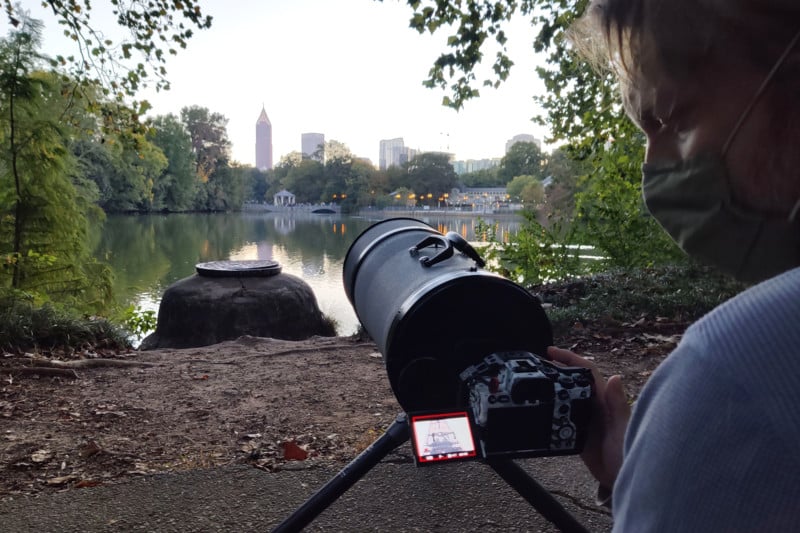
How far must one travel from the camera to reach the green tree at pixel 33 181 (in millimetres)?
7109

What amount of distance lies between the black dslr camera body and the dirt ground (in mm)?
1838

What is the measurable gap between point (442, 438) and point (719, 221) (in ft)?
2.93

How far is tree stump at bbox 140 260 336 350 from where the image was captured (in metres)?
7.86

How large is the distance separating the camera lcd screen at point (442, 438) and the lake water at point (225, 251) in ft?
29.2

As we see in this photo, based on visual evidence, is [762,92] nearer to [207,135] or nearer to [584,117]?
[584,117]

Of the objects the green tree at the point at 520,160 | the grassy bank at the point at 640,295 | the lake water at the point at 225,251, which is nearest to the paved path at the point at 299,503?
the grassy bank at the point at 640,295

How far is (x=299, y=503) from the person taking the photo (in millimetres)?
2580

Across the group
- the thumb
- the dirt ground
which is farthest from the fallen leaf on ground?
the thumb

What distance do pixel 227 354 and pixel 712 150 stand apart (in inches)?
228

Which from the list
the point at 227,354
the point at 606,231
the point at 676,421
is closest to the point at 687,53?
the point at 676,421

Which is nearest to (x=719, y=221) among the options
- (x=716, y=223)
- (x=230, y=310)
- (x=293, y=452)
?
(x=716, y=223)

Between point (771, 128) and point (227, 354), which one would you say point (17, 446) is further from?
point (771, 128)

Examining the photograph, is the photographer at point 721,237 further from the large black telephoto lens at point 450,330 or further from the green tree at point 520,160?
the green tree at point 520,160

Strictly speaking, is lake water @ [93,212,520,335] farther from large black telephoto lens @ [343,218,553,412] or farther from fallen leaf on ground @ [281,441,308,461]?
large black telephoto lens @ [343,218,553,412]
